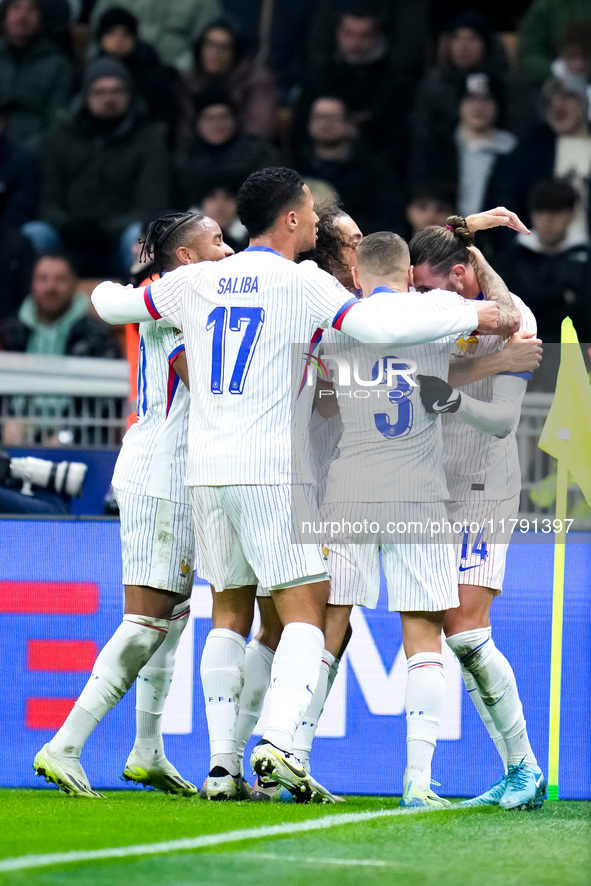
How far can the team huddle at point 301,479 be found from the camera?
3777mm

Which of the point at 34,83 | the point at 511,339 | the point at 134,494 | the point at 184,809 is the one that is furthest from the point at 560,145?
the point at 184,809

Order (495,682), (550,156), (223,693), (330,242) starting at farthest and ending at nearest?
1. (550,156)
2. (330,242)
3. (495,682)
4. (223,693)

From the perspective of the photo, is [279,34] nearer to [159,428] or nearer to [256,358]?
[159,428]

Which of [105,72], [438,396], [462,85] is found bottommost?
[438,396]

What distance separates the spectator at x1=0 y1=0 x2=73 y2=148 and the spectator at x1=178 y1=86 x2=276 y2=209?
3.66 ft

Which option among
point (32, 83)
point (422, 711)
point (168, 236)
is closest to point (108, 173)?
point (32, 83)

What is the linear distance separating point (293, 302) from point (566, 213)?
16.8 feet

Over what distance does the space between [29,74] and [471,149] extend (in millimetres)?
3326

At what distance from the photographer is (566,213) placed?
27.7 feet

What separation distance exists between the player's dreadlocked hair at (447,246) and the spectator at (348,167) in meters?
4.61

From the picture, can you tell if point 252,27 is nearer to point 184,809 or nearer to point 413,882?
point 184,809

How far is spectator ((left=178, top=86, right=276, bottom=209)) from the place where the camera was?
29.6 ft

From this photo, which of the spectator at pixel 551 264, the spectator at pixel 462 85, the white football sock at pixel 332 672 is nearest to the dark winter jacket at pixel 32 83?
the spectator at pixel 462 85

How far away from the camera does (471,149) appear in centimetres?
905
